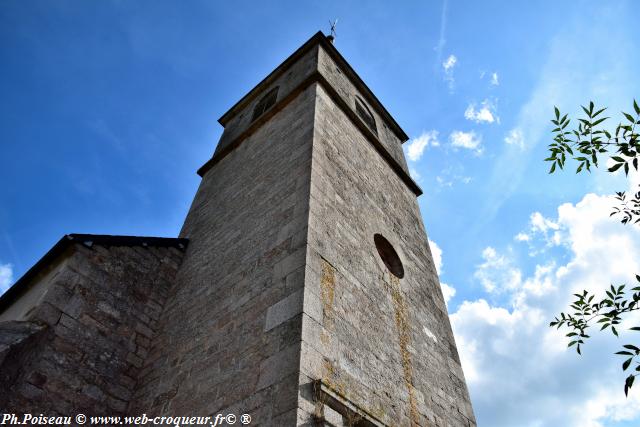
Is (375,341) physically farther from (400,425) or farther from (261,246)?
(261,246)

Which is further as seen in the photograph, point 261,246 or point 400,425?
point 261,246

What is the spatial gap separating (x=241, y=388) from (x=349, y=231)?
8.18 ft

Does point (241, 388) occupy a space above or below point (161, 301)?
below

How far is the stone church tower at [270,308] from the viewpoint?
394cm

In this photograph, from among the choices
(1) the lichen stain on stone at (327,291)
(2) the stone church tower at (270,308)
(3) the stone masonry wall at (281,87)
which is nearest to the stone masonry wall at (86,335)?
(2) the stone church tower at (270,308)

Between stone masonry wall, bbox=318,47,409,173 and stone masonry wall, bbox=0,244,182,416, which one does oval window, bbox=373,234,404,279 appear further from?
stone masonry wall, bbox=318,47,409,173

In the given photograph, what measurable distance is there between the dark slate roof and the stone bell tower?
2.32 feet

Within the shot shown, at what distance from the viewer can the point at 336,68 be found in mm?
10594

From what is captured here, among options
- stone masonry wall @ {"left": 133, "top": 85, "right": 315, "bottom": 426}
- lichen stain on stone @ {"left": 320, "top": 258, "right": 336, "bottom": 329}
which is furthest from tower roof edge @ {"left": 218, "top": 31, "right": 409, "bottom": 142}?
lichen stain on stone @ {"left": 320, "top": 258, "right": 336, "bottom": 329}

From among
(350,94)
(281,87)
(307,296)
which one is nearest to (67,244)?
(307,296)

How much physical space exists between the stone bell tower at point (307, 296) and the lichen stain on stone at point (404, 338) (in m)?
0.02

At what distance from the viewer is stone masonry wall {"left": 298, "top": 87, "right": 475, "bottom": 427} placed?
13.3ft

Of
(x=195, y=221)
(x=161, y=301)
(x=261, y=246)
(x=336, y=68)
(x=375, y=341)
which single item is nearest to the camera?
(x=375, y=341)

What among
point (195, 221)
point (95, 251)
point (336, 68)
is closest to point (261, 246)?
point (95, 251)
